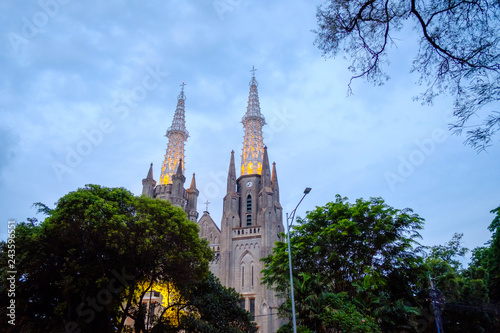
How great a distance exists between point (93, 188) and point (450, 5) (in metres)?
17.6

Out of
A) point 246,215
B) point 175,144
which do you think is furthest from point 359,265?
point 175,144

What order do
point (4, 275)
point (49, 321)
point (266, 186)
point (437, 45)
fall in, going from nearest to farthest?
1. point (437, 45)
2. point (4, 275)
3. point (49, 321)
4. point (266, 186)

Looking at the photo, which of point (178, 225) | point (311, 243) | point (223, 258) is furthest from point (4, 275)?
point (223, 258)

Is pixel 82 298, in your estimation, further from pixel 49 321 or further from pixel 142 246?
pixel 142 246

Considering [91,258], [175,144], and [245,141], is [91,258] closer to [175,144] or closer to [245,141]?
[245,141]

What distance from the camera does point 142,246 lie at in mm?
17438

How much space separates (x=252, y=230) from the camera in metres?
36.5

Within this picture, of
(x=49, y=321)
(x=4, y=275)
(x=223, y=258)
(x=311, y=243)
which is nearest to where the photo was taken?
(x=4, y=275)

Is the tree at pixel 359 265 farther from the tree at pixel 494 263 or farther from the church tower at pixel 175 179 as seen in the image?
the church tower at pixel 175 179

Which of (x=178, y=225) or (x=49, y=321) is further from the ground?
(x=178, y=225)

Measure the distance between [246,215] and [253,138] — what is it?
11.6 meters

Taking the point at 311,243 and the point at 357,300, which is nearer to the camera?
the point at 357,300

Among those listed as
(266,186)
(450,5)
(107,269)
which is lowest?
(107,269)

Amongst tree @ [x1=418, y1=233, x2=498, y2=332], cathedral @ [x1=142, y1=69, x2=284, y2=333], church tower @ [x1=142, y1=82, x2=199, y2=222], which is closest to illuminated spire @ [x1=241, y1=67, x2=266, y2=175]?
cathedral @ [x1=142, y1=69, x2=284, y2=333]
